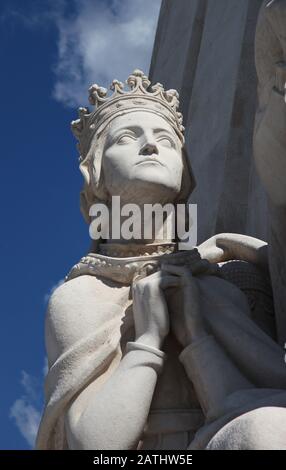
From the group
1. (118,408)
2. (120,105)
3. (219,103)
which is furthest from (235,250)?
(219,103)

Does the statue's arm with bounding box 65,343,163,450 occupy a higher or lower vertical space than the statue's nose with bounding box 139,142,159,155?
lower

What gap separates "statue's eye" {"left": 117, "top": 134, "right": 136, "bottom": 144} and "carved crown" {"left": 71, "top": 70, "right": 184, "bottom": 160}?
0.20 meters

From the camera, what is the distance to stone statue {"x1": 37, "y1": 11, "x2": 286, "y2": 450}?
14.3 feet

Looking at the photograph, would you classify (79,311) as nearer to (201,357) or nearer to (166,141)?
(201,357)

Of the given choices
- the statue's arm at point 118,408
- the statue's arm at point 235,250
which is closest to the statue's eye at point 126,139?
the statue's arm at point 235,250

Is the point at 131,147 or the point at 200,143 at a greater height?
the point at 200,143

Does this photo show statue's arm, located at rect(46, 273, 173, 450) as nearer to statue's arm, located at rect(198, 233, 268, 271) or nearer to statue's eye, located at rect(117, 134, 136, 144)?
statue's eye, located at rect(117, 134, 136, 144)

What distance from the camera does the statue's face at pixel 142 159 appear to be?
17.4 feet

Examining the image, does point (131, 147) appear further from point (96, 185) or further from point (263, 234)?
point (263, 234)

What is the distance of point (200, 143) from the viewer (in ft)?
25.5

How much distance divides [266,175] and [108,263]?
83 cm

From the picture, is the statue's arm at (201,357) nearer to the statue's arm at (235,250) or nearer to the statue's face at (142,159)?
the statue's face at (142,159)

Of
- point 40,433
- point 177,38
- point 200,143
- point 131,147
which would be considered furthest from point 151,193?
point 177,38

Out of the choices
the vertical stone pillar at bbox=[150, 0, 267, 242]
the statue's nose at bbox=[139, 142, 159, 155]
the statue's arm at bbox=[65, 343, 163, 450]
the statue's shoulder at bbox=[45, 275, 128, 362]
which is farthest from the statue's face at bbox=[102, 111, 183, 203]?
the vertical stone pillar at bbox=[150, 0, 267, 242]
